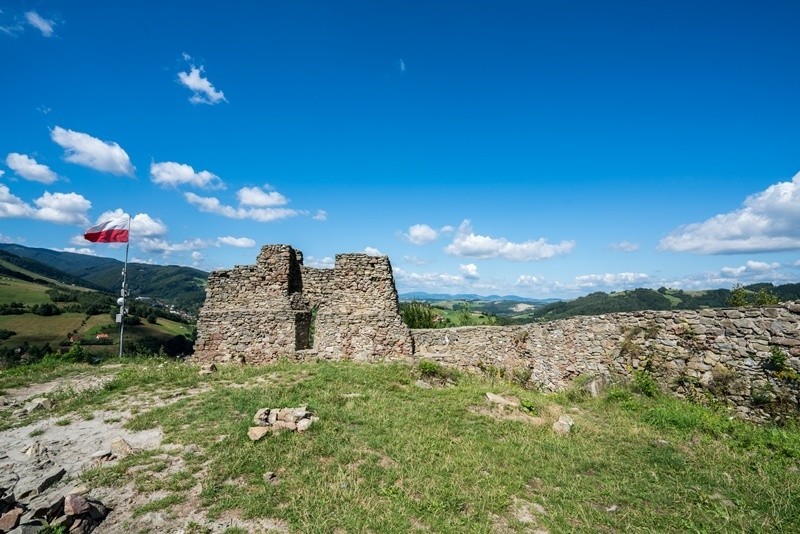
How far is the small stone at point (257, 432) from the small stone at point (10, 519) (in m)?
2.99

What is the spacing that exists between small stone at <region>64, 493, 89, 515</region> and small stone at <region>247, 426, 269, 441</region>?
2482 millimetres

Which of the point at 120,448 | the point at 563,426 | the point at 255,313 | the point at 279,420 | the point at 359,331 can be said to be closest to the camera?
the point at 120,448

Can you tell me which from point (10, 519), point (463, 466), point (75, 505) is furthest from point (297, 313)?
point (10, 519)

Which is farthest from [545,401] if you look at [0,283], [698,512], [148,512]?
[0,283]

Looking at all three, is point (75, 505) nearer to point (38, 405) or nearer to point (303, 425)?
point (303, 425)

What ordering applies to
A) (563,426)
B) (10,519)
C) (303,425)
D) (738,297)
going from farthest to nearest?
(738,297) → (563,426) → (303,425) → (10,519)

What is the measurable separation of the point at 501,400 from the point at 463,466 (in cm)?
387

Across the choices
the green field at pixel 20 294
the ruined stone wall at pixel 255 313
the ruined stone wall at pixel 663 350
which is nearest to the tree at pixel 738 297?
the ruined stone wall at pixel 663 350

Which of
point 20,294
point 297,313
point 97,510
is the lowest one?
point 97,510

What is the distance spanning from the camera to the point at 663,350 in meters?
10.5

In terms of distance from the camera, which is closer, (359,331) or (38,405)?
(38,405)

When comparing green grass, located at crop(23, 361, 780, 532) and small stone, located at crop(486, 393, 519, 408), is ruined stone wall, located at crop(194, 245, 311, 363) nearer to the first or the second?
green grass, located at crop(23, 361, 780, 532)

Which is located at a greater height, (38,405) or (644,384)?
(644,384)

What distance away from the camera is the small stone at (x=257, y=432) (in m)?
6.85
